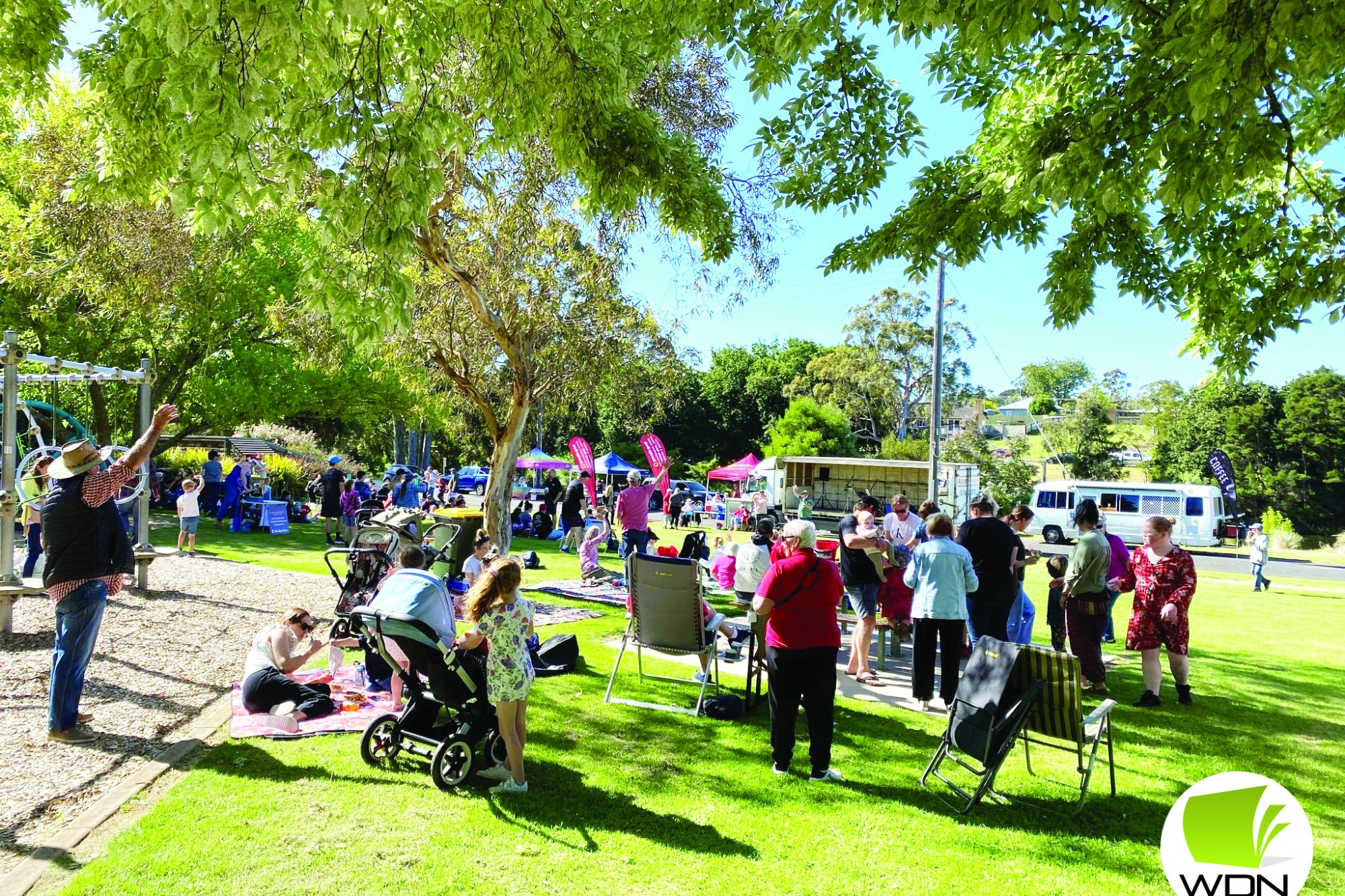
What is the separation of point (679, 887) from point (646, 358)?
1024cm

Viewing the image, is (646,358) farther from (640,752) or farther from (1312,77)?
(1312,77)

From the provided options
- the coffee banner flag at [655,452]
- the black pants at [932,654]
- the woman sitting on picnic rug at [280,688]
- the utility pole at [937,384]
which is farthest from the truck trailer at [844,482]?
the woman sitting on picnic rug at [280,688]

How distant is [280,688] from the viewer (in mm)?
5812

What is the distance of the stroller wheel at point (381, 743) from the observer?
4953mm

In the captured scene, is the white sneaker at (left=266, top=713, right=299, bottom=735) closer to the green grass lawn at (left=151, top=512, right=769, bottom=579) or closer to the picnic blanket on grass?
the picnic blanket on grass

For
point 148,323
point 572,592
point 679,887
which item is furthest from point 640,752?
point 148,323

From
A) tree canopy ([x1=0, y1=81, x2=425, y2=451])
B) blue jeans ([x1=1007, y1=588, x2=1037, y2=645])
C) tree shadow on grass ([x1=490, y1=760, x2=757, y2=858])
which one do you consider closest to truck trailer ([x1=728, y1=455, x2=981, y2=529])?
tree canopy ([x1=0, y1=81, x2=425, y2=451])

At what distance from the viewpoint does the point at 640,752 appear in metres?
5.39

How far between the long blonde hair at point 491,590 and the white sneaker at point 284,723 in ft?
5.81

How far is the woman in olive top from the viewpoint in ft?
23.2

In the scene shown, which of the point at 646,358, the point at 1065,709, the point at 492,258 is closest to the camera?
the point at 1065,709

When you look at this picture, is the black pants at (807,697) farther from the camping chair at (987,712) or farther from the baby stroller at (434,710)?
the baby stroller at (434,710)

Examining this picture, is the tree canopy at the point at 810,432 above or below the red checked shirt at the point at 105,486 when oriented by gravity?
above

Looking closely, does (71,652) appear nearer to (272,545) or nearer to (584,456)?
(272,545)
